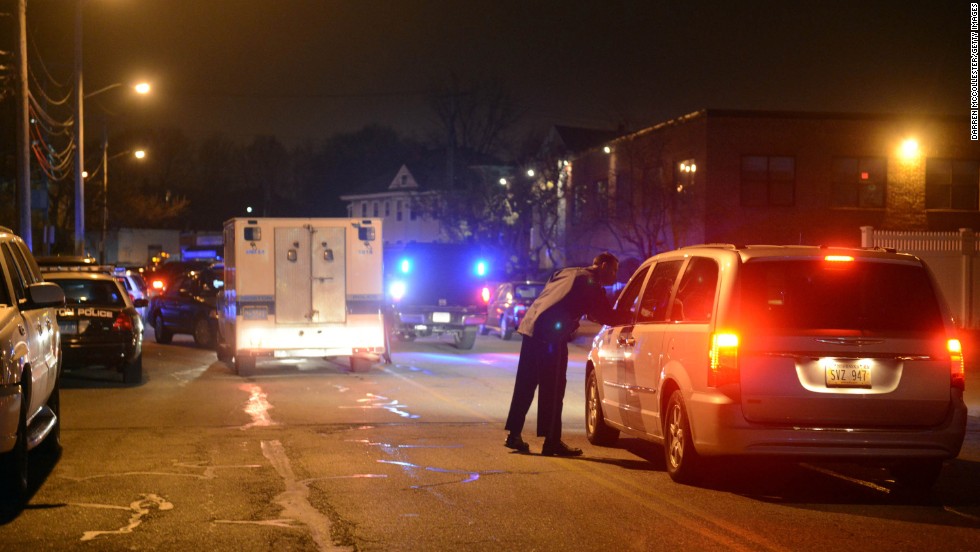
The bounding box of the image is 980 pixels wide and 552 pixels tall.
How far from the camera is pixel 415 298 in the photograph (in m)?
27.5

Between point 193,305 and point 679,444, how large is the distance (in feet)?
62.7

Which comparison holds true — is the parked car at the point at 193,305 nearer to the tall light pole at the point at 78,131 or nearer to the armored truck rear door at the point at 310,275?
the armored truck rear door at the point at 310,275

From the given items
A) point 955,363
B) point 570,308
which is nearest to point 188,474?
point 570,308

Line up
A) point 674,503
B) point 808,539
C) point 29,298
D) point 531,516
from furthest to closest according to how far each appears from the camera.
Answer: point 29,298, point 674,503, point 531,516, point 808,539

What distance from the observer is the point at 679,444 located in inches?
365

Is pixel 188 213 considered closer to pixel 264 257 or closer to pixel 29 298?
pixel 264 257

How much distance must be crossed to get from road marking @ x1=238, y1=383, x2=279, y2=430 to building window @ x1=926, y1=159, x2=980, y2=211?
31.1 m

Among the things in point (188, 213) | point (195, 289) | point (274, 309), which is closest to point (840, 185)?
point (195, 289)

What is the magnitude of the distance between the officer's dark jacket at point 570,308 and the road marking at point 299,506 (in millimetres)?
2449

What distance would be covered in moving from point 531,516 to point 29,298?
14.7 ft

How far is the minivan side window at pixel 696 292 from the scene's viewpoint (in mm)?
9156

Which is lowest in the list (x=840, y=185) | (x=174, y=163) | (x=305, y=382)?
(x=305, y=382)

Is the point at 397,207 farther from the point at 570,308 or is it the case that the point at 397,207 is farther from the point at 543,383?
the point at 570,308

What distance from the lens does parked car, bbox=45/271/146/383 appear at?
57.0 feet
